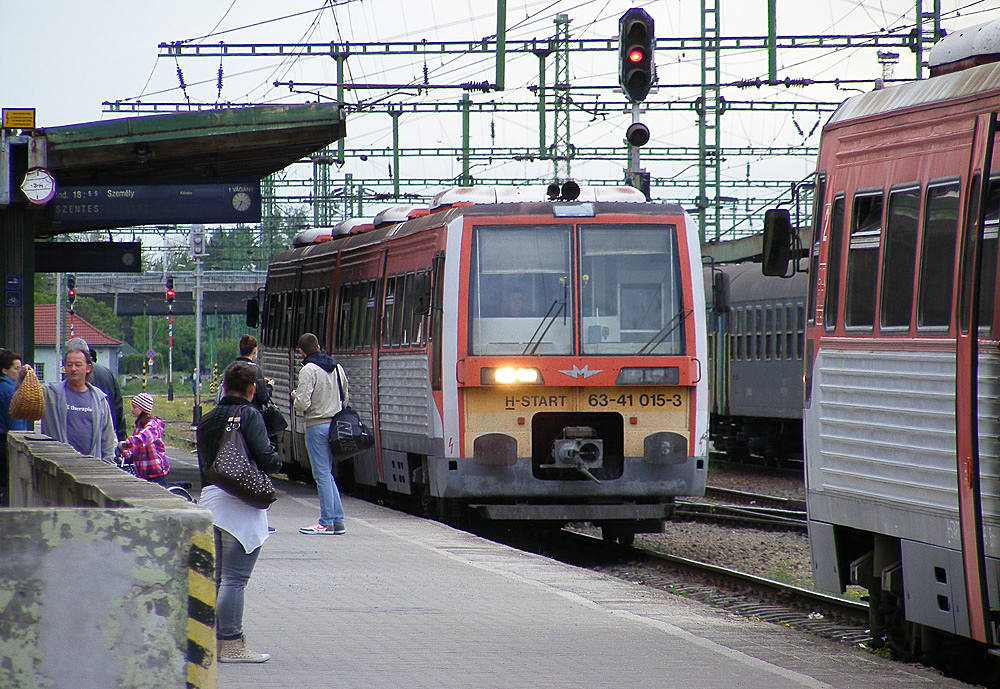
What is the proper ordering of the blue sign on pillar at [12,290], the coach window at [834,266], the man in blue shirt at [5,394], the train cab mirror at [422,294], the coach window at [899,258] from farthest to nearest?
the blue sign on pillar at [12,290] → the train cab mirror at [422,294] → the man in blue shirt at [5,394] → the coach window at [834,266] → the coach window at [899,258]

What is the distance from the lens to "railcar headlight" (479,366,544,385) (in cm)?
1373

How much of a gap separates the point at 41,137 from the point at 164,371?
111 m

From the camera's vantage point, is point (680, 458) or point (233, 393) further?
point (680, 458)

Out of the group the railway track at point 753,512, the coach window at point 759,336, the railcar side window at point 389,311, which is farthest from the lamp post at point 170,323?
the railcar side window at point 389,311

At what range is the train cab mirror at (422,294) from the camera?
14.4 metres

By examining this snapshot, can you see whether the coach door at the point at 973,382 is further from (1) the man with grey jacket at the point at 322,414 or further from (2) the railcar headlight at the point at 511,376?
(1) the man with grey jacket at the point at 322,414

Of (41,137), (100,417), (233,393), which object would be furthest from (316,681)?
(41,137)

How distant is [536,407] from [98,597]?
943 cm

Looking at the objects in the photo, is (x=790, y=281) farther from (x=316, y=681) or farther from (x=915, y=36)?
(x=316, y=681)

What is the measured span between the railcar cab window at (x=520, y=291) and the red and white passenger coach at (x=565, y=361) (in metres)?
0.01

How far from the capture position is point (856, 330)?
331 inches

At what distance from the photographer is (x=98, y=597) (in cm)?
452

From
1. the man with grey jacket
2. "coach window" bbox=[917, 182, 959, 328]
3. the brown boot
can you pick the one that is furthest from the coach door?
the man with grey jacket

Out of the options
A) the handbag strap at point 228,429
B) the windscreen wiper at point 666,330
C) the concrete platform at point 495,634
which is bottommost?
the concrete platform at point 495,634
